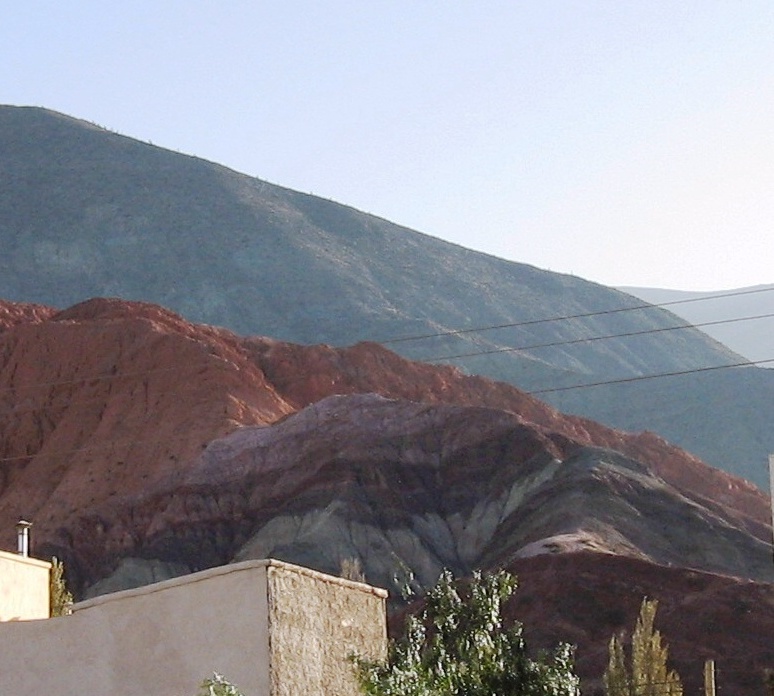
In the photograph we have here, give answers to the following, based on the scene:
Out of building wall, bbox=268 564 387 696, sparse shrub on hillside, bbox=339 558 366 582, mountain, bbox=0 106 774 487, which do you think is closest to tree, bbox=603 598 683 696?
sparse shrub on hillside, bbox=339 558 366 582

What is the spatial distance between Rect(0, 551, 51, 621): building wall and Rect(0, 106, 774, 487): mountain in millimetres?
94650

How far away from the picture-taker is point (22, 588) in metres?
18.9

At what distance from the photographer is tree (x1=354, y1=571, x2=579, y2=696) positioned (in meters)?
13.3

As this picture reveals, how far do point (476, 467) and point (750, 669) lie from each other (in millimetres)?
21668

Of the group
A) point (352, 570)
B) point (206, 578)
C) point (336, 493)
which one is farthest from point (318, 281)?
point (206, 578)

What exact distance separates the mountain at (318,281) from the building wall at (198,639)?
319ft

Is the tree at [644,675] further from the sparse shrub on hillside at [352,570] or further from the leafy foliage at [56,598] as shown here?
the sparse shrub on hillside at [352,570]

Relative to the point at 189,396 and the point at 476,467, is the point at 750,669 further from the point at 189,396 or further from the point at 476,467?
the point at 189,396

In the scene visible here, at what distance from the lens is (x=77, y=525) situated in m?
74.8

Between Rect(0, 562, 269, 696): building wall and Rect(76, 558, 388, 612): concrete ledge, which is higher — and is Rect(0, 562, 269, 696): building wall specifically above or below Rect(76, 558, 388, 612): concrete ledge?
below

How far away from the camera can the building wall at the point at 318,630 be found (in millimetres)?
15297

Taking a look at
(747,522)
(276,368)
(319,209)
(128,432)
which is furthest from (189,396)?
(319,209)

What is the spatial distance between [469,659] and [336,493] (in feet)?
192

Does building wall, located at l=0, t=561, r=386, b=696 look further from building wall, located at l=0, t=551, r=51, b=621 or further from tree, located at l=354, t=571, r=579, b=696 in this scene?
building wall, located at l=0, t=551, r=51, b=621
